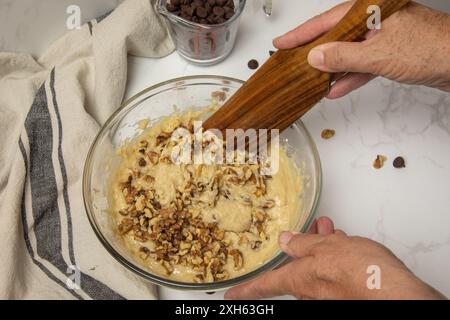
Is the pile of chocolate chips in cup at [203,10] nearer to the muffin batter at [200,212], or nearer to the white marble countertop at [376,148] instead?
the white marble countertop at [376,148]

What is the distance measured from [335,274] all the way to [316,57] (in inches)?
21.9

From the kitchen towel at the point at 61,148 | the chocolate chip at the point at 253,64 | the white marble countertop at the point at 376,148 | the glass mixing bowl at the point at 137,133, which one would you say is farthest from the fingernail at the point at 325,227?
the chocolate chip at the point at 253,64

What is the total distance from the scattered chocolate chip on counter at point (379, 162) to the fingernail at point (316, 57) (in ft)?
1.68

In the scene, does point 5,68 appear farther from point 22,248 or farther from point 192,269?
point 192,269

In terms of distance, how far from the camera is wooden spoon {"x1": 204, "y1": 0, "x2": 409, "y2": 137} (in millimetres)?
1328

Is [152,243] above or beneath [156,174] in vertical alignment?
beneath

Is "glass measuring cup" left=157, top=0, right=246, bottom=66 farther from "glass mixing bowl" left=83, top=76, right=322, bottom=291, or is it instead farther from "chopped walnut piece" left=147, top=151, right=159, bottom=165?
"chopped walnut piece" left=147, top=151, right=159, bottom=165

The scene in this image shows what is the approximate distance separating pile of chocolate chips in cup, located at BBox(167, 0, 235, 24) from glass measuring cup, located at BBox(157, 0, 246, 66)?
0.09ft

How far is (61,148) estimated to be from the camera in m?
1.65

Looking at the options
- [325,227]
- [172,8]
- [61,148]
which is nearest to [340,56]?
[325,227]

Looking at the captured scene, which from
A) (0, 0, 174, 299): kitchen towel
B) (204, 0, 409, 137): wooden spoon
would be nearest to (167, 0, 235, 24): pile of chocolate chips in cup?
(0, 0, 174, 299): kitchen towel

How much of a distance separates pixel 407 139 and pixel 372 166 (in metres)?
0.17

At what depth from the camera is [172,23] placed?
1687 millimetres

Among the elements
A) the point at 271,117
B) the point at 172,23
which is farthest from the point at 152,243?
the point at 172,23
